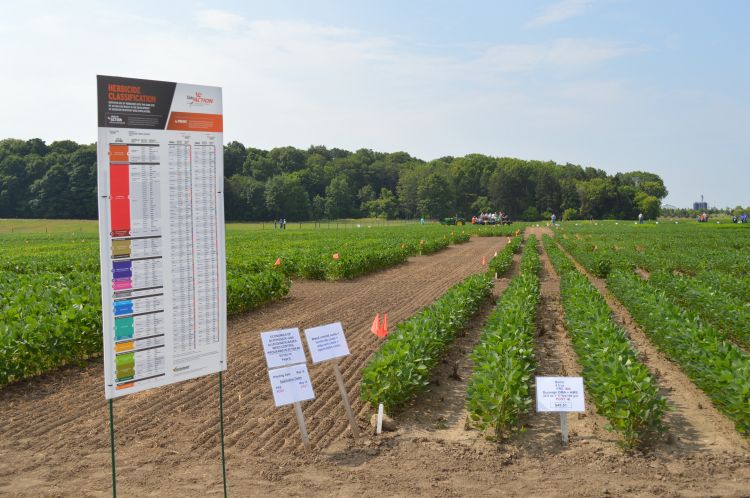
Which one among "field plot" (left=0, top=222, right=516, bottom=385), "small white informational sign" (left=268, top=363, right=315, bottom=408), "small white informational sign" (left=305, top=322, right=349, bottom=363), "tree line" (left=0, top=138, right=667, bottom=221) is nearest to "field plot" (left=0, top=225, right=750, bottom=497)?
"field plot" (left=0, top=222, right=516, bottom=385)

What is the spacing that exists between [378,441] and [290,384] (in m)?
1.39

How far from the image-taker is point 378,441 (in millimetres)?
7059

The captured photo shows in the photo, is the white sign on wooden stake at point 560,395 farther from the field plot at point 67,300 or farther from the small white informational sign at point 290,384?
the field plot at point 67,300

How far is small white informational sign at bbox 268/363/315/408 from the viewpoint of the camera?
251 inches

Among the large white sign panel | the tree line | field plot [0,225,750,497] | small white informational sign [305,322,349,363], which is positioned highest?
the tree line

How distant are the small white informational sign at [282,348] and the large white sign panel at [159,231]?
91 cm

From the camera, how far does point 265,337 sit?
6414 mm

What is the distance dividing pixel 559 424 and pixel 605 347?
141 centimetres

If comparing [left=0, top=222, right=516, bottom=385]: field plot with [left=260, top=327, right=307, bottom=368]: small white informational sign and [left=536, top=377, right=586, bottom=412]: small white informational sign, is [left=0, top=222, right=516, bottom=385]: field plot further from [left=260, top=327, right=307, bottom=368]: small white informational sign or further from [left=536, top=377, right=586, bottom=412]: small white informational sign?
[left=536, top=377, right=586, bottom=412]: small white informational sign

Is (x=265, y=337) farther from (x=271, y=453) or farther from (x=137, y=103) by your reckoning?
(x=137, y=103)

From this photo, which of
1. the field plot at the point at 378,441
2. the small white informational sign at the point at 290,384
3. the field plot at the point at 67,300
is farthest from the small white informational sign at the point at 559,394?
the field plot at the point at 67,300

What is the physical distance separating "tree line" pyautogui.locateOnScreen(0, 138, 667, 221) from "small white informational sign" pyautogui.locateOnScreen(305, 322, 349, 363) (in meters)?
86.5

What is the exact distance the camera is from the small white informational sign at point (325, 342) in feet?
22.6

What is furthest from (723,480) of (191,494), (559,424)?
(191,494)
